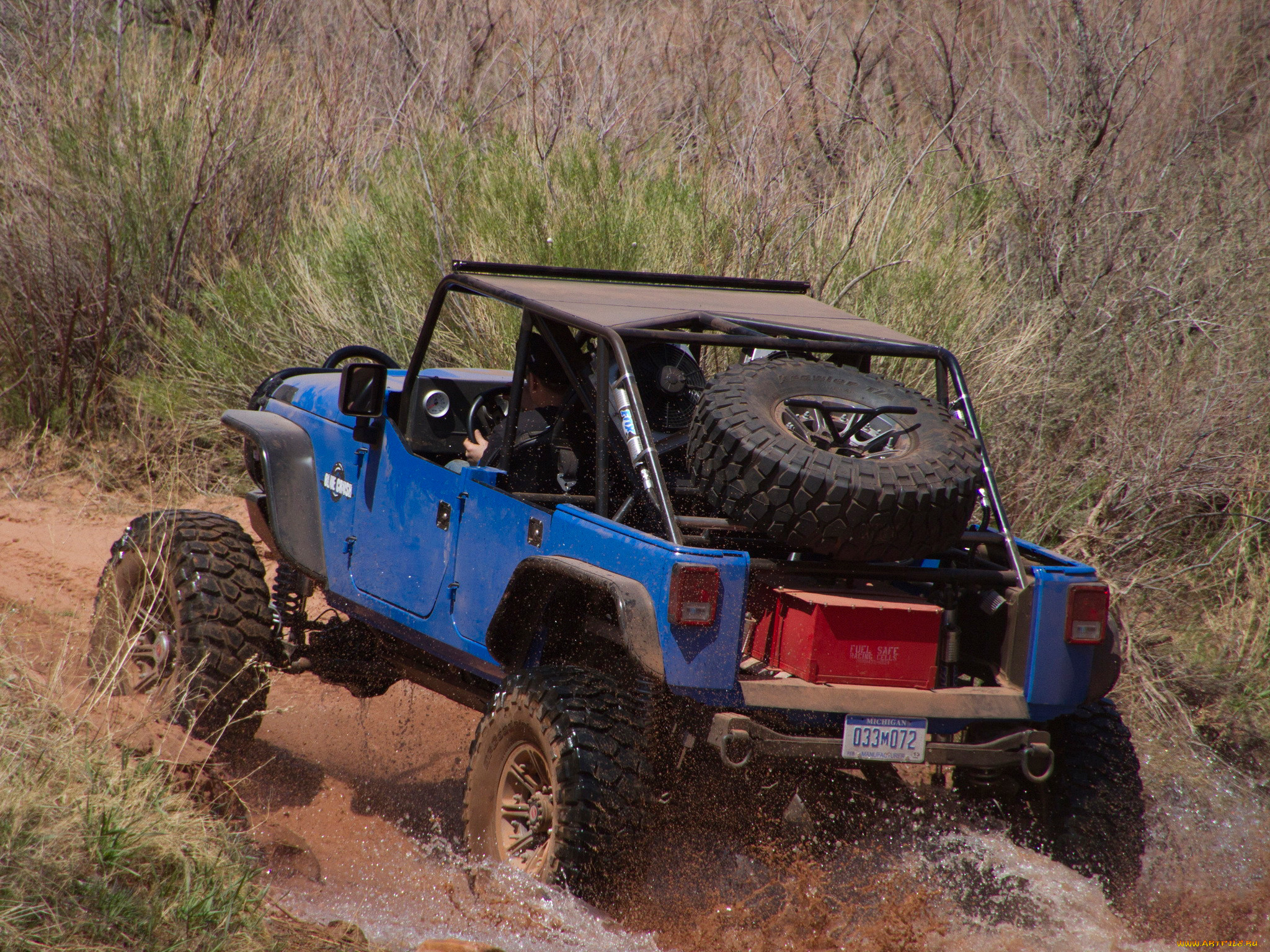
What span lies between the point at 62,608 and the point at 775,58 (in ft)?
27.3

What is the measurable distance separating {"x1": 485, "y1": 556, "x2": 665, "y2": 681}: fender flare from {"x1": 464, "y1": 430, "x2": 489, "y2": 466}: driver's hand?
75cm

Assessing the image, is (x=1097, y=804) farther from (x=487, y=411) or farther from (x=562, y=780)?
(x=487, y=411)

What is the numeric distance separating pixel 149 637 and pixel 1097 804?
3.50m

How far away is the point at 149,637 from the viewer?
468cm

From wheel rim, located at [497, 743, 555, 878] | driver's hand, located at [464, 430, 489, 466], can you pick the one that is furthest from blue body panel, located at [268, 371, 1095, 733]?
wheel rim, located at [497, 743, 555, 878]

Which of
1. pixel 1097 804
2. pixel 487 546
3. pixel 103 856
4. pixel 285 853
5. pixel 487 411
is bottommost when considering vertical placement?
pixel 285 853

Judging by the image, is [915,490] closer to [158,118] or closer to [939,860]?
[939,860]

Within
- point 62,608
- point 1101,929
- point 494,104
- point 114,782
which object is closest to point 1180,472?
point 1101,929

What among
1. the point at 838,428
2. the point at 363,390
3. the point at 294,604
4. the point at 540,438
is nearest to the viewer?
the point at 838,428

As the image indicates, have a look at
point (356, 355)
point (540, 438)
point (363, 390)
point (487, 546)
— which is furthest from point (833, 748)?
point (356, 355)

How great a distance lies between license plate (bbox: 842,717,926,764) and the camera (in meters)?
3.19

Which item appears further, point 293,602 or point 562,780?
point 293,602

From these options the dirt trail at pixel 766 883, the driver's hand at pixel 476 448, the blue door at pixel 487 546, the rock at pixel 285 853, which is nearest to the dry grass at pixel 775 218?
the dirt trail at pixel 766 883

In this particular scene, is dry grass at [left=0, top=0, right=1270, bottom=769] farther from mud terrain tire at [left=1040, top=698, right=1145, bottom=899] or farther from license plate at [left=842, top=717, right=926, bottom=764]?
license plate at [left=842, top=717, right=926, bottom=764]
